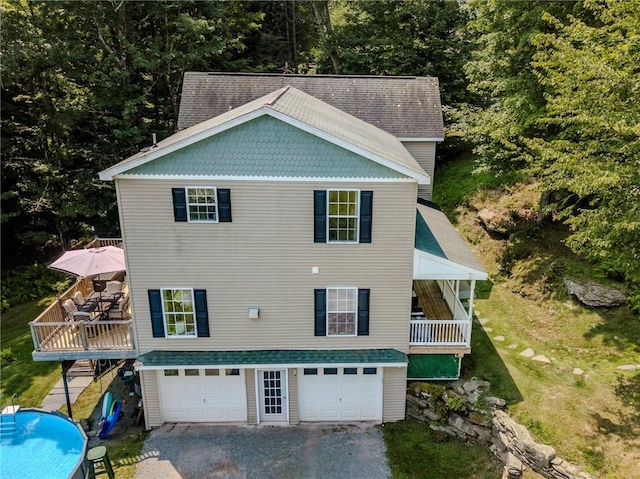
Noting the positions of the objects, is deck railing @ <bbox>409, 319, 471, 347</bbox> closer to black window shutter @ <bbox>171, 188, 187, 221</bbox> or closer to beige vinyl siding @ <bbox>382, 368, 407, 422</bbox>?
beige vinyl siding @ <bbox>382, 368, 407, 422</bbox>

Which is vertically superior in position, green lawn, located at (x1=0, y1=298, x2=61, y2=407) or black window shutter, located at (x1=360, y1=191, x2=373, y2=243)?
black window shutter, located at (x1=360, y1=191, x2=373, y2=243)

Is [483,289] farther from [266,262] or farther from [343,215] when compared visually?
[266,262]

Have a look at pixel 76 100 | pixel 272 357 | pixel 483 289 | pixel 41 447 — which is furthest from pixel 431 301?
pixel 76 100

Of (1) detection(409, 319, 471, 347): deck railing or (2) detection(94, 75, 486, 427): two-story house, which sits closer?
(2) detection(94, 75, 486, 427): two-story house

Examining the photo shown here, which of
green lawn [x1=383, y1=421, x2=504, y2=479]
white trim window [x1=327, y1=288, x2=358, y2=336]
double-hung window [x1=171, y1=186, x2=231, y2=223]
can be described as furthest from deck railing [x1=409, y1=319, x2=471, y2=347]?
double-hung window [x1=171, y1=186, x2=231, y2=223]

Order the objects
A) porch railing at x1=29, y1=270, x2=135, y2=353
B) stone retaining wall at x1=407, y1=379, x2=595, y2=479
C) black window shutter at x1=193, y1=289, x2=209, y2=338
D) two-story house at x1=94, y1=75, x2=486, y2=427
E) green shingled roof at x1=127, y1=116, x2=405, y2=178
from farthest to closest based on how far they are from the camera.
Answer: porch railing at x1=29, y1=270, x2=135, y2=353 < black window shutter at x1=193, y1=289, x2=209, y2=338 < two-story house at x1=94, y1=75, x2=486, y2=427 < green shingled roof at x1=127, y1=116, x2=405, y2=178 < stone retaining wall at x1=407, y1=379, x2=595, y2=479

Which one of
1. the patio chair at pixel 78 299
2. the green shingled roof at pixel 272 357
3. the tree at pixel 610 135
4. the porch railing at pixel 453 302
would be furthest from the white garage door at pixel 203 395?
the tree at pixel 610 135

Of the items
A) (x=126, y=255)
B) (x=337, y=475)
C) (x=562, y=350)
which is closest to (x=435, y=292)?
(x=562, y=350)

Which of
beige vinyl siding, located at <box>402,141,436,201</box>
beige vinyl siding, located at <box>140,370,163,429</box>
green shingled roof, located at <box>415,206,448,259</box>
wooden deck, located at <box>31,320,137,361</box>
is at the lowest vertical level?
beige vinyl siding, located at <box>140,370,163,429</box>

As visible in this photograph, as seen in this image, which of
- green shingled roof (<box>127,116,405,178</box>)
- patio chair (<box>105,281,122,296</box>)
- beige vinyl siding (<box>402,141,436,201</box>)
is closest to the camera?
green shingled roof (<box>127,116,405,178</box>)
